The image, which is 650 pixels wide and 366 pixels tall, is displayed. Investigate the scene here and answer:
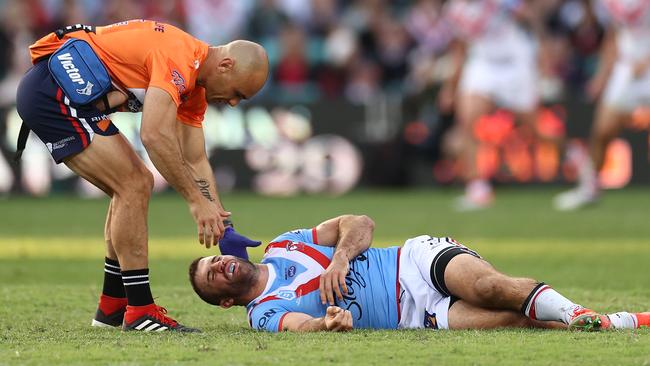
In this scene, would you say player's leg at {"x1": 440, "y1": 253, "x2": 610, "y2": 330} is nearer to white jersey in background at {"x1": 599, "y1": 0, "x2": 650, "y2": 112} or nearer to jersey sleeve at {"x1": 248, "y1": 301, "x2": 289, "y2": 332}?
jersey sleeve at {"x1": 248, "y1": 301, "x2": 289, "y2": 332}

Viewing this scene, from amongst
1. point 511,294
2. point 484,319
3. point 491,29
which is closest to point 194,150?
point 484,319

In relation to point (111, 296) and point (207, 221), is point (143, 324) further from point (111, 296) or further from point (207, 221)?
point (207, 221)

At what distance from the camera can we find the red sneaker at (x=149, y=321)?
728 cm

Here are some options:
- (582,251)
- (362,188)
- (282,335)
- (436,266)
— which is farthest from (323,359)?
(362,188)

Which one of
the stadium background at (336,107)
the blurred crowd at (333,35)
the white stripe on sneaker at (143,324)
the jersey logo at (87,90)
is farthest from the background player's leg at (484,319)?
the blurred crowd at (333,35)

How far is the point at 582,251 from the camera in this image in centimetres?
1254

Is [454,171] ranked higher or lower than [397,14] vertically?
lower

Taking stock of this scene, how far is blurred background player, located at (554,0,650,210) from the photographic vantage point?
1617 centimetres

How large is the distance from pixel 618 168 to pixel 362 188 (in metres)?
4.05

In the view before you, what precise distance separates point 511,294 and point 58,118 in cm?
277

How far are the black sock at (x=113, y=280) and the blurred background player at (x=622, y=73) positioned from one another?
31.8ft

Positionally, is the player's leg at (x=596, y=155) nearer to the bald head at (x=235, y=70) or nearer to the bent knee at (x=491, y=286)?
the bald head at (x=235, y=70)

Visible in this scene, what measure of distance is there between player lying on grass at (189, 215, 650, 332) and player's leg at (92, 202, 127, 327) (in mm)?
731

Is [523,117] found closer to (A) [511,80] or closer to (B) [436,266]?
(A) [511,80]
